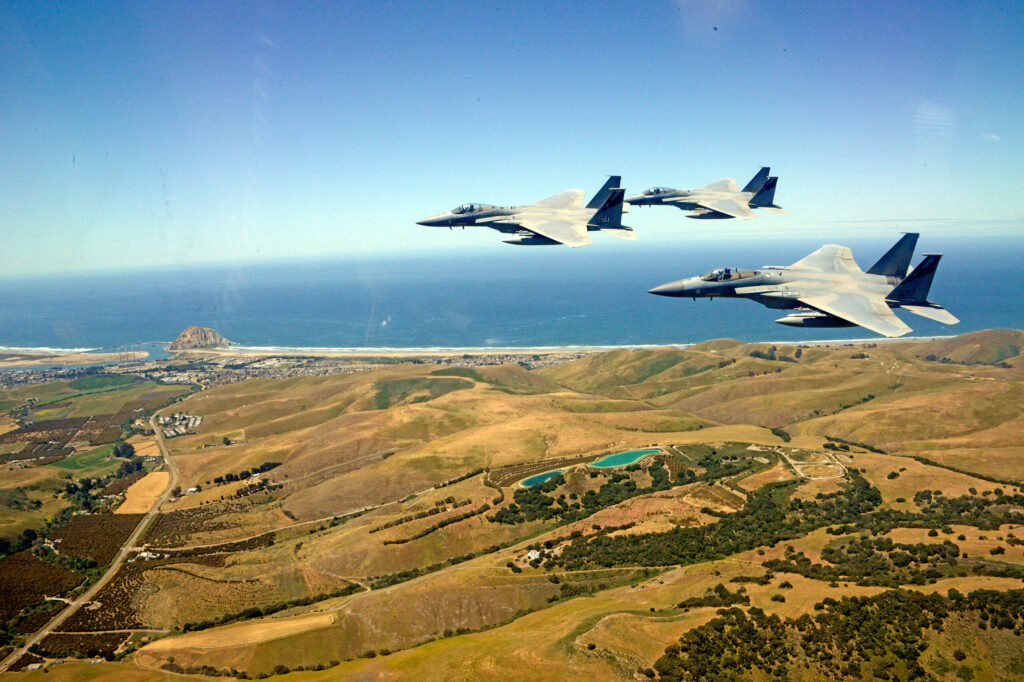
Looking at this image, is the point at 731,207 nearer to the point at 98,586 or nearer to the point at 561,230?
the point at 561,230

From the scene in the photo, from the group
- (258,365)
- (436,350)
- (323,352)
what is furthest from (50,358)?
(436,350)

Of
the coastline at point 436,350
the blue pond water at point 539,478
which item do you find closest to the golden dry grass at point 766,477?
the blue pond water at point 539,478

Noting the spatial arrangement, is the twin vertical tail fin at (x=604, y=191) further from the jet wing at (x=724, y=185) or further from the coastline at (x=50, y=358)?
the coastline at (x=50, y=358)

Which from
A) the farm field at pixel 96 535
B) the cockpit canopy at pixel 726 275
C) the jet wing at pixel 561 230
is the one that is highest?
the jet wing at pixel 561 230

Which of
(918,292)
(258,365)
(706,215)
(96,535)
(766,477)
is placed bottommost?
(96,535)

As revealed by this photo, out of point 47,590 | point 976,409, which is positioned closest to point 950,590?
point 976,409

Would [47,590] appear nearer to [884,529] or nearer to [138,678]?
[138,678]
